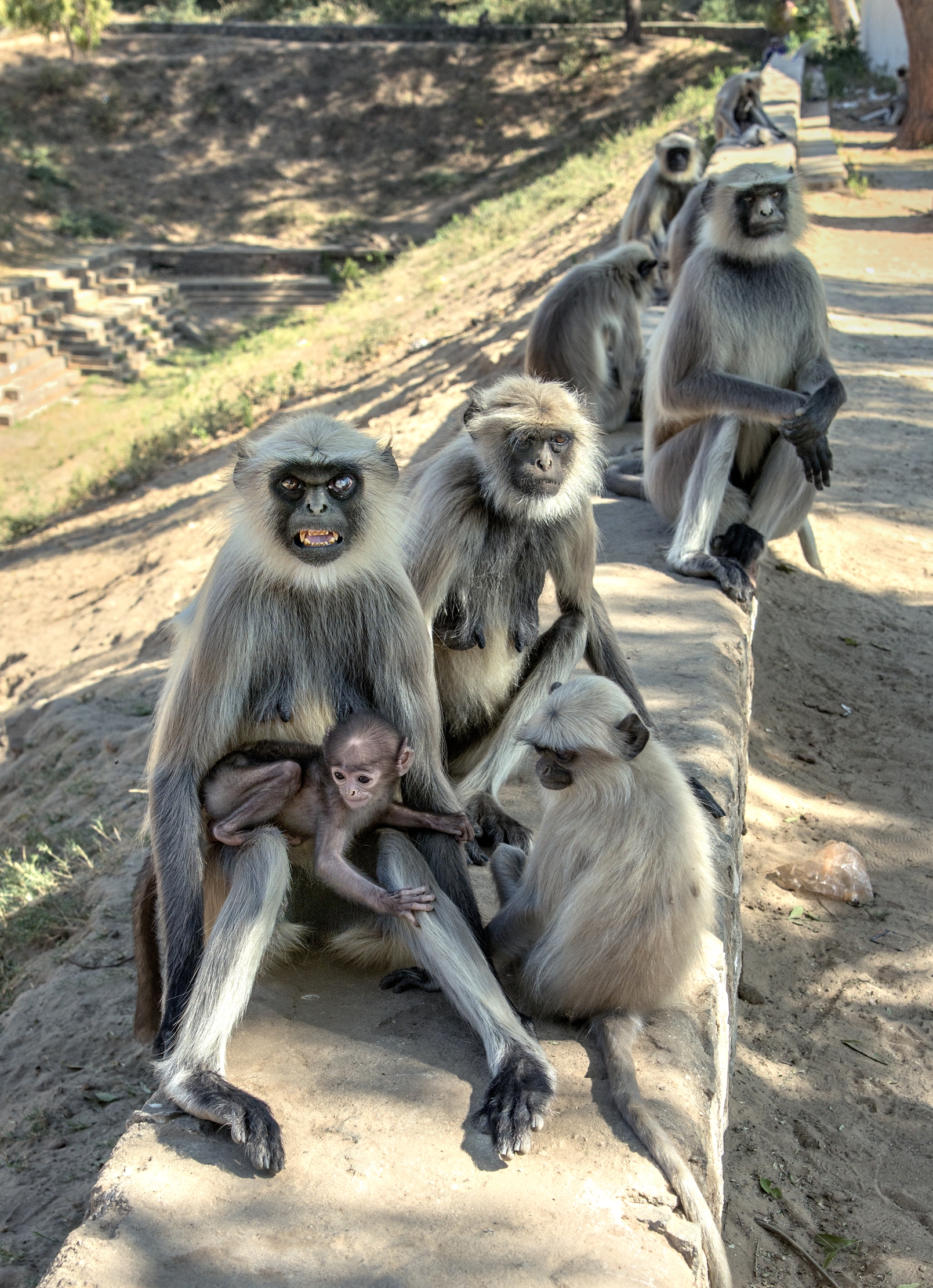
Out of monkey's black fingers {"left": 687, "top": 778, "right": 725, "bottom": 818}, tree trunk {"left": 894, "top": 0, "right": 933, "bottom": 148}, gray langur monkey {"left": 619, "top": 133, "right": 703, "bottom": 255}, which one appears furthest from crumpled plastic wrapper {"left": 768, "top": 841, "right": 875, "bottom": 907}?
tree trunk {"left": 894, "top": 0, "right": 933, "bottom": 148}

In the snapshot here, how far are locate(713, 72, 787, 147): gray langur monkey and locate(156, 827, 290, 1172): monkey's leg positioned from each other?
1214 cm

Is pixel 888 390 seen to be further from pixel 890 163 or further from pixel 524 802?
pixel 890 163

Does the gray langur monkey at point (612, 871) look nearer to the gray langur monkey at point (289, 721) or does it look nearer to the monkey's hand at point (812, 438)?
the gray langur monkey at point (289, 721)

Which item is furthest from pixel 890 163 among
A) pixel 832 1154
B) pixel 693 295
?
pixel 832 1154

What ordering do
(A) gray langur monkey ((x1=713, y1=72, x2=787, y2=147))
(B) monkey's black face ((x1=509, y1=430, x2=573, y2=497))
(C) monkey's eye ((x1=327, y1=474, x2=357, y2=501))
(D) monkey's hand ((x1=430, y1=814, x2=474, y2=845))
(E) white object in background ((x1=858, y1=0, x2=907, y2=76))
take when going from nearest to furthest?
(C) monkey's eye ((x1=327, y1=474, x2=357, y2=501))
(D) monkey's hand ((x1=430, y1=814, x2=474, y2=845))
(B) monkey's black face ((x1=509, y1=430, x2=573, y2=497))
(A) gray langur monkey ((x1=713, y1=72, x2=787, y2=147))
(E) white object in background ((x1=858, y1=0, x2=907, y2=76))

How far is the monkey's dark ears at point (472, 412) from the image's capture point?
3.44 metres

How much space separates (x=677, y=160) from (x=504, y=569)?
734 centimetres

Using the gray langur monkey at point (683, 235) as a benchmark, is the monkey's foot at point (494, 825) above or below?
below

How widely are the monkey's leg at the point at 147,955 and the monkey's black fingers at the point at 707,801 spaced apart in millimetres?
1359

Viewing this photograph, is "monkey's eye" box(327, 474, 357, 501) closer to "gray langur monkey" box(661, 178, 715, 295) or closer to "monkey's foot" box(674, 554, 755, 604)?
"monkey's foot" box(674, 554, 755, 604)

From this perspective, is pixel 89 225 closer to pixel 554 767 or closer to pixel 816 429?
pixel 816 429

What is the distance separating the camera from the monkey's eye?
2.46 m

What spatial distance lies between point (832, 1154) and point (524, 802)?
1.30 m

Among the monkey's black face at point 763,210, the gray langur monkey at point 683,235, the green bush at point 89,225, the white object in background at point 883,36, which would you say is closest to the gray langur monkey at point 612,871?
the monkey's black face at point 763,210
